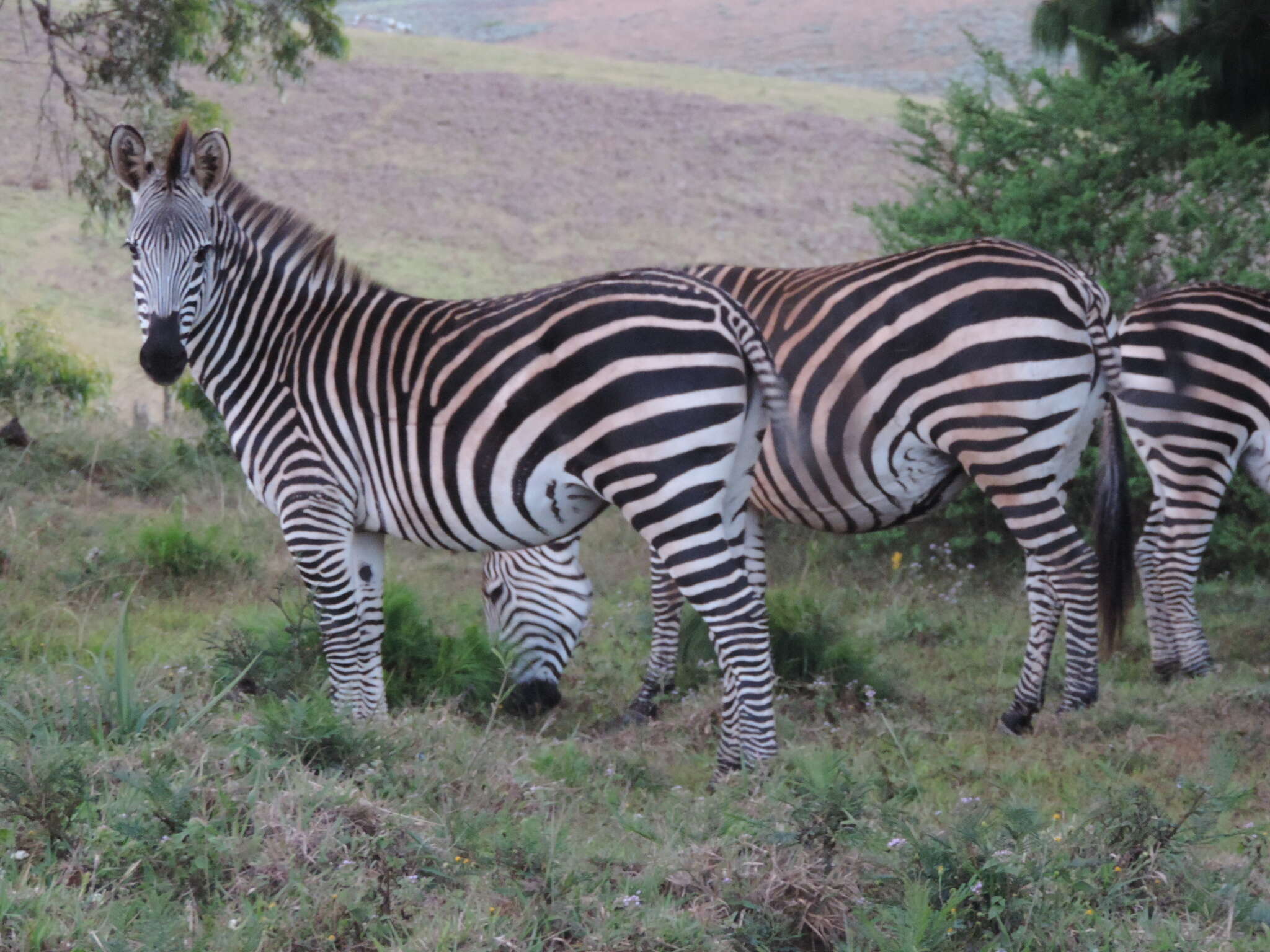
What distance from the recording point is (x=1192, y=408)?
6.33 m

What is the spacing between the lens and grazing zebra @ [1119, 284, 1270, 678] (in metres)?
6.29

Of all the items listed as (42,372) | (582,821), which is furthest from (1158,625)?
(42,372)

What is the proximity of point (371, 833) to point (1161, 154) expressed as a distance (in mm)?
7636

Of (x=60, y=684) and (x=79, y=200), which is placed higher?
(x=60, y=684)

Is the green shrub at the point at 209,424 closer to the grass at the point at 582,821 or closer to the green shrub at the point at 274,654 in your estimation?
the grass at the point at 582,821

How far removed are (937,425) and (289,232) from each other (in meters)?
2.99

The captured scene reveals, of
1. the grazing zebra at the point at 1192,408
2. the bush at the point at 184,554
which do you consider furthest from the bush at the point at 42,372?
the grazing zebra at the point at 1192,408

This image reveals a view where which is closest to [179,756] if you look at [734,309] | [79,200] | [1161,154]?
[734,309]

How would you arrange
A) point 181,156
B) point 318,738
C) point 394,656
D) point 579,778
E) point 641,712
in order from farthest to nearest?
point 641,712, point 394,656, point 181,156, point 579,778, point 318,738

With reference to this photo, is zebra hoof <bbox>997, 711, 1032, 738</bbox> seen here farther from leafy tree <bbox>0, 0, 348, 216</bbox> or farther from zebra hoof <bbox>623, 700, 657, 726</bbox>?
leafy tree <bbox>0, 0, 348, 216</bbox>

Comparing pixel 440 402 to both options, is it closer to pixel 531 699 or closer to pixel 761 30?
pixel 531 699

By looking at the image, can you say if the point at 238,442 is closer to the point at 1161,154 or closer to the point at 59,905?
the point at 59,905

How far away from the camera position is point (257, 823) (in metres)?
3.30

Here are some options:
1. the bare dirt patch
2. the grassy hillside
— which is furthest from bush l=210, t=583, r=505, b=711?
the bare dirt patch
